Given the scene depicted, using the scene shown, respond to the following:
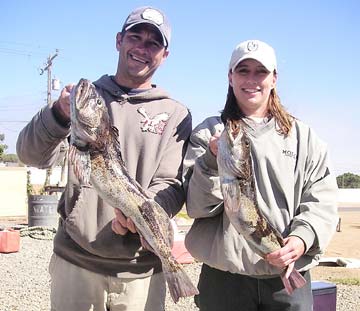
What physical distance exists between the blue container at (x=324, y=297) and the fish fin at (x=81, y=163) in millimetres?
3567

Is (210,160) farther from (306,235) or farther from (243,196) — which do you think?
(306,235)

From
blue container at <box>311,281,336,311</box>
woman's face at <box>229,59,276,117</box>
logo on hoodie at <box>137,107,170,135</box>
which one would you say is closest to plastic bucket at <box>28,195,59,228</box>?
blue container at <box>311,281,336,311</box>

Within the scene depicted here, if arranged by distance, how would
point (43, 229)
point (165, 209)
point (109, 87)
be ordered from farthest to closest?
point (43, 229)
point (109, 87)
point (165, 209)

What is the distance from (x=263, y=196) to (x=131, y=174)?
897mm

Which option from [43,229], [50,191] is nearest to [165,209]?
[43,229]

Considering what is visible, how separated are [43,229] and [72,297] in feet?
42.5

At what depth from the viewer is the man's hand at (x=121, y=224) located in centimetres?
320

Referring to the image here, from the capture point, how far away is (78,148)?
3.09 meters

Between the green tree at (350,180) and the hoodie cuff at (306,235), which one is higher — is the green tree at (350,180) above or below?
below

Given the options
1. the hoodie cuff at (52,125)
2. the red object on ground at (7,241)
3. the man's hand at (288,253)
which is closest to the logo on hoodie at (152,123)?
the hoodie cuff at (52,125)

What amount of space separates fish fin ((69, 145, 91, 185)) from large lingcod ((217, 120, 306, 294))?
781mm

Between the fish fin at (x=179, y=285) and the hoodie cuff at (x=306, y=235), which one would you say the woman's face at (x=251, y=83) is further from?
the fish fin at (x=179, y=285)

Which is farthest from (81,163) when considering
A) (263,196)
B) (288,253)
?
(288,253)

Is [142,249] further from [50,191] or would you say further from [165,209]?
[50,191]
